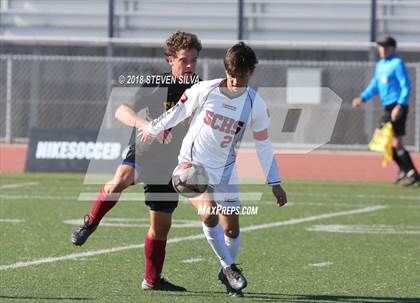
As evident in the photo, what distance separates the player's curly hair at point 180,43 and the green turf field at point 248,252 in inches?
64.0

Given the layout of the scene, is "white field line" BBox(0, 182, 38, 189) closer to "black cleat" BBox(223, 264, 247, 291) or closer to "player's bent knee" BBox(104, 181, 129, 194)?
"player's bent knee" BBox(104, 181, 129, 194)

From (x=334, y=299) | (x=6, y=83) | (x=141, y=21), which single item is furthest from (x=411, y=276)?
(x=141, y=21)

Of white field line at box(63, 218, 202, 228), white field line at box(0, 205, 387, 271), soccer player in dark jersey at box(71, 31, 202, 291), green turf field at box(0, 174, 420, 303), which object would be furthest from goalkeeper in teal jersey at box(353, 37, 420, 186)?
soccer player in dark jersey at box(71, 31, 202, 291)

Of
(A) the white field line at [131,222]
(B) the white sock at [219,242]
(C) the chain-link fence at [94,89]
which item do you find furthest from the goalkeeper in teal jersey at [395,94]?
(B) the white sock at [219,242]

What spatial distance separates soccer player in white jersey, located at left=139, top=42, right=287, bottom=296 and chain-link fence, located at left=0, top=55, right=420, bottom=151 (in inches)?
562

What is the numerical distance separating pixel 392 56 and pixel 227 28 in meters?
8.72

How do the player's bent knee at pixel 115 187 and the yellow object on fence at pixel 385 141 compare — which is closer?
the player's bent knee at pixel 115 187

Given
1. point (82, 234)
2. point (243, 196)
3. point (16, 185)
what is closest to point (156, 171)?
point (82, 234)

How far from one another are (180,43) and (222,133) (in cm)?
73

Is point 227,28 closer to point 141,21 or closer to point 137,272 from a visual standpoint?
point 141,21

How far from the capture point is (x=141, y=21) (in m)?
27.1

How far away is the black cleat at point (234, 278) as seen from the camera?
25.8 ft

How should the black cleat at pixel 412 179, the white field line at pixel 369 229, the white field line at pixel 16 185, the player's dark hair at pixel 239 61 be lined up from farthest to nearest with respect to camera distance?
the black cleat at pixel 412 179 < the white field line at pixel 16 185 < the white field line at pixel 369 229 < the player's dark hair at pixel 239 61

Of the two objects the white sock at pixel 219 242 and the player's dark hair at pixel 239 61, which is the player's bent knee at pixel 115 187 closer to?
the white sock at pixel 219 242
